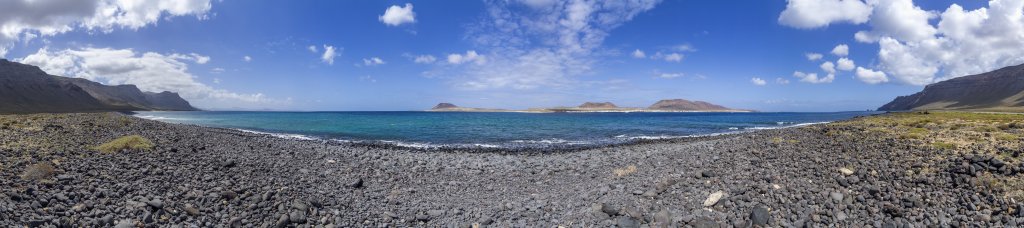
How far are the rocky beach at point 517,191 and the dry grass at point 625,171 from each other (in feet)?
0.38

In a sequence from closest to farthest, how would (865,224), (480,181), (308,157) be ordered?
(865,224) → (480,181) → (308,157)

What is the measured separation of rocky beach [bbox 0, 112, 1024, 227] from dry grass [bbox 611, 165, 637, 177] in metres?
0.12

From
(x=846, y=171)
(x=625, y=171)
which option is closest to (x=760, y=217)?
(x=846, y=171)

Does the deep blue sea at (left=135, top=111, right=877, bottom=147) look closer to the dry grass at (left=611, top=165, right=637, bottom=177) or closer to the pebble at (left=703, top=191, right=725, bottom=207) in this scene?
the dry grass at (left=611, top=165, right=637, bottom=177)

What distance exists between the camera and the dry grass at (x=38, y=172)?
12391 mm

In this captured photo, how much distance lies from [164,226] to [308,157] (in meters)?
12.3

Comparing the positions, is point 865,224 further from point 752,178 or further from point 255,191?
point 255,191

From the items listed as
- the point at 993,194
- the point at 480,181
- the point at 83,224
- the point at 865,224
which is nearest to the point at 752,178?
the point at 865,224

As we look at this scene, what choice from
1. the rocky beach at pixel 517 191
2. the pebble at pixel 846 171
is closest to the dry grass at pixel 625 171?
the rocky beach at pixel 517 191

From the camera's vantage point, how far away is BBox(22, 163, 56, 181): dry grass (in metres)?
12.4

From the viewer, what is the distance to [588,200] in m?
14.0

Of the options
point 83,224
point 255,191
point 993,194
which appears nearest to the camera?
point 83,224

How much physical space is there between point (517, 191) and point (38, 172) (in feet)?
46.3

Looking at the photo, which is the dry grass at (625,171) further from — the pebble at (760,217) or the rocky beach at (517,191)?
the pebble at (760,217)
